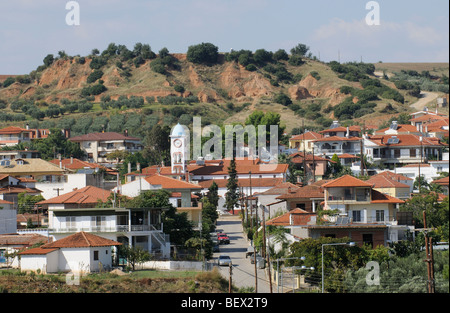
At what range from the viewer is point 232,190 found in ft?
273

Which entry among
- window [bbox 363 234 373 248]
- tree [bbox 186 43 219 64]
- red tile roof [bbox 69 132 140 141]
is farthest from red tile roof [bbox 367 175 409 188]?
tree [bbox 186 43 219 64]

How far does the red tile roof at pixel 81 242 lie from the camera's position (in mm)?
46250

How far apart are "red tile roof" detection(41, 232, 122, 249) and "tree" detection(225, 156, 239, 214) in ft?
110

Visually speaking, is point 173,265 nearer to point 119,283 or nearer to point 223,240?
point 119,283

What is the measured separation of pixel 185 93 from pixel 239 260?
115 m

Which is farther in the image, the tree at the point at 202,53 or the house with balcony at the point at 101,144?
the tree at the point at 202,53

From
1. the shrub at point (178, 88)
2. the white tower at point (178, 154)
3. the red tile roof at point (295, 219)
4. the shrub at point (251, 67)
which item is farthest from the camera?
the shrub at point (251, 67)

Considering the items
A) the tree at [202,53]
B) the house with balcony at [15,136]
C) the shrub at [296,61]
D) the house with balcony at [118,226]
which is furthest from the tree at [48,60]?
the house with balcony at [118,226]

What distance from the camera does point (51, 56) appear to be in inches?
7554

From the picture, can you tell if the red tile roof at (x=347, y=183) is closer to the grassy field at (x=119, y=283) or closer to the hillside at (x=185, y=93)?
the grassy field at (x=119, y=283)

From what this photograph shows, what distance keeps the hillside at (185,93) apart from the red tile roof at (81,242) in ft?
265

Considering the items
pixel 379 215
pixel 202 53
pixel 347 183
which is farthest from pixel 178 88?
pixel 379 215

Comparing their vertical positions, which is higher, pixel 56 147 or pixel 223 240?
pixel 56 147

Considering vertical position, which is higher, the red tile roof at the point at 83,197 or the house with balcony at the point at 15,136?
the house with balcony at the point at 15,136
